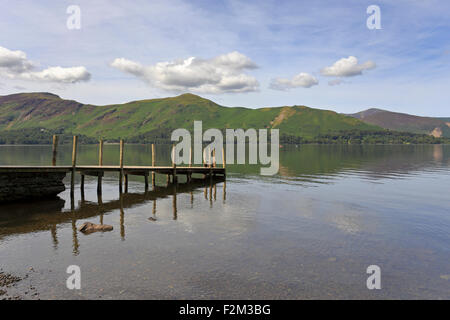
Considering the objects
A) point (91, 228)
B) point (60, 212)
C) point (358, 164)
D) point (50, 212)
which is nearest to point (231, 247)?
point (91, 228)

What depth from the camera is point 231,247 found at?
1588 cm

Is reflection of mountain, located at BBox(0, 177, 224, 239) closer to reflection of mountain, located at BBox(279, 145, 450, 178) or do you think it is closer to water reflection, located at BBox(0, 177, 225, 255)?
water reflection, located at BBox(0, 177, 225, 255)

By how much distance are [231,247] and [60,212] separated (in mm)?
14684

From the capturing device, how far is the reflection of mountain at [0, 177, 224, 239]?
62.1 ft

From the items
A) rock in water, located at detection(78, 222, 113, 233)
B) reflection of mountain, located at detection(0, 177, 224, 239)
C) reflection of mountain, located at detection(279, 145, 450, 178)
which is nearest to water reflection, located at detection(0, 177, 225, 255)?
reflection of mountain, located at detection(0, 177, 224, 239)

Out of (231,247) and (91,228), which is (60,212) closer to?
(91,228)

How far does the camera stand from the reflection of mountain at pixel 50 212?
18.9 metres

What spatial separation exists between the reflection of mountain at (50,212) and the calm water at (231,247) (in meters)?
0.07

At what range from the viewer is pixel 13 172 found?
2583 cm

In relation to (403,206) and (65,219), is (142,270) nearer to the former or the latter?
(65,219)

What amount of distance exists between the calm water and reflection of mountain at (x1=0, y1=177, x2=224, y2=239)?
7cm

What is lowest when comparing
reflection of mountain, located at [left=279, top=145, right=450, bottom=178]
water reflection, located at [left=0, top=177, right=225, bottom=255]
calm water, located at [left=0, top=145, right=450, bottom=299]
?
calm water, located at [left=0, top=145, right=450, bottom=299]

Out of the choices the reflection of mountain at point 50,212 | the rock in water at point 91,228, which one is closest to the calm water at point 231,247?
the reflection of mountain at point 50,212
